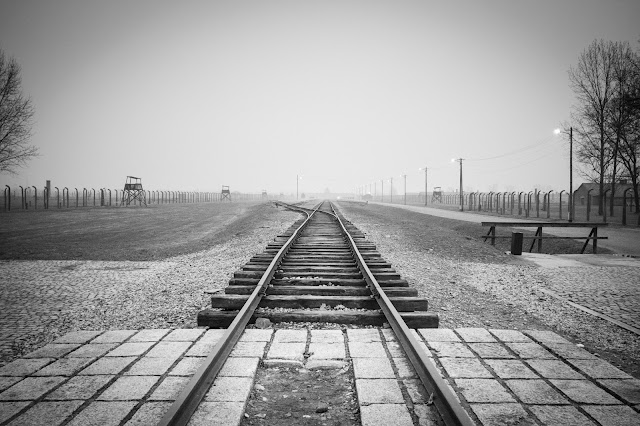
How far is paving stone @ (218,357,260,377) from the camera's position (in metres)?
2.53

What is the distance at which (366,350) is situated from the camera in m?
2.93

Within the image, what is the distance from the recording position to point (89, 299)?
5047mm

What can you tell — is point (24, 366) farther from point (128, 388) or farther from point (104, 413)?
point (104, 413)

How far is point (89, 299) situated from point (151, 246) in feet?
21.7

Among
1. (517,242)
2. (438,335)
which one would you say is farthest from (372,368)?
(517,242)

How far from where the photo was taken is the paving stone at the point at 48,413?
1981 millimetres

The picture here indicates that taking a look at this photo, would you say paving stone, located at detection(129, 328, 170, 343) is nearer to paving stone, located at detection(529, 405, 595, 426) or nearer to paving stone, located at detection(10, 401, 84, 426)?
paving stone, located at detection(10, 401, 84, 426)

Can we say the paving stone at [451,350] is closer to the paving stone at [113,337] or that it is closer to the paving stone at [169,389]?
the paving stone at [169,389]

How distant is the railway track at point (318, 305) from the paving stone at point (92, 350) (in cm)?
87

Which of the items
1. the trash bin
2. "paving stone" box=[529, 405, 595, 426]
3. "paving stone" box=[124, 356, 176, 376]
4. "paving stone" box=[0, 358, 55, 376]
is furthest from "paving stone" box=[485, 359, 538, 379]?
the trash bin

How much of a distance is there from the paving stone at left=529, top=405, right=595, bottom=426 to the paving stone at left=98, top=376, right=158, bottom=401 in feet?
8.60

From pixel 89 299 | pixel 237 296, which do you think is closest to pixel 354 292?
pixel 237 296

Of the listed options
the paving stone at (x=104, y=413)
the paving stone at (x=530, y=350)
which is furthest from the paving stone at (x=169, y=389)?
the paving stone at (x=530, y=350)

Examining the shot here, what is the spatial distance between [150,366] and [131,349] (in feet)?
1.49
